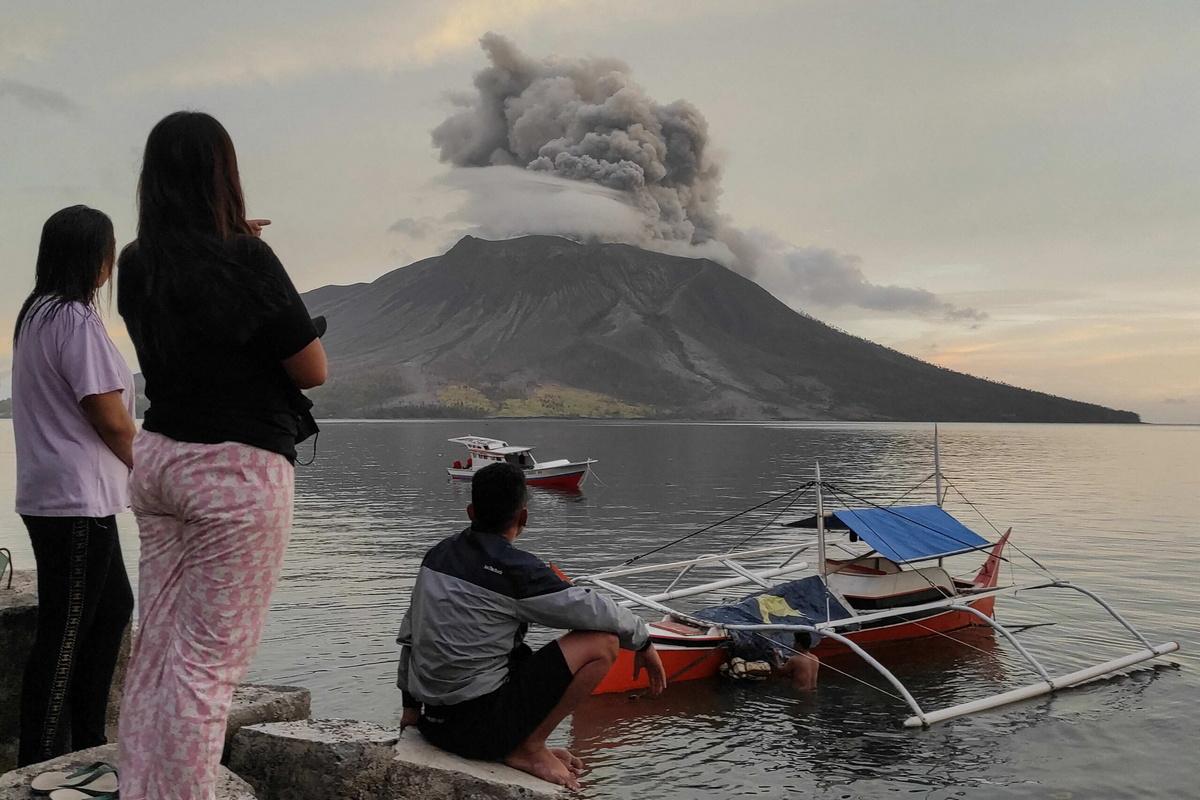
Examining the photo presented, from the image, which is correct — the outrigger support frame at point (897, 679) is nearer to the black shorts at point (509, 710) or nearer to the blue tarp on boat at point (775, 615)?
the blue tarp on boat at point (775, 615)

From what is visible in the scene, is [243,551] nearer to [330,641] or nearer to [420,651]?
[420,651]

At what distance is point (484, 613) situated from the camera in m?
5.23

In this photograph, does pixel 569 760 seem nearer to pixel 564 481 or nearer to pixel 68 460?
pixel 68 460

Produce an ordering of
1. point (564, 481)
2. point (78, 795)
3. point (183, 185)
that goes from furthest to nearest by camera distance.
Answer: point (564, 481) → point (78, 795) → point (183, 185)

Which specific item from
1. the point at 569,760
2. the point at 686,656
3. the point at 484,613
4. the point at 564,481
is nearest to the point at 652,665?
the point at 569,760

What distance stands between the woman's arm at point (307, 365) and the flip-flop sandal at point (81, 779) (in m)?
1.96

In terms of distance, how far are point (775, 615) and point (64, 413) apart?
1042cm

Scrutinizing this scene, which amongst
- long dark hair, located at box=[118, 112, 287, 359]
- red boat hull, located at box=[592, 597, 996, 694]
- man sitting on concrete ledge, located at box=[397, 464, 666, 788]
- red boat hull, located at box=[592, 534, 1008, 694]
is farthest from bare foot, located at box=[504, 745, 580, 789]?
red boat hull, located at box=[592, 534, 1008, 694]

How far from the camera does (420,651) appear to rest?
534 cm

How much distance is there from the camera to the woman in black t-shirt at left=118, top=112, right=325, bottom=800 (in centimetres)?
309

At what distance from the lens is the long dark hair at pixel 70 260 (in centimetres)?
436

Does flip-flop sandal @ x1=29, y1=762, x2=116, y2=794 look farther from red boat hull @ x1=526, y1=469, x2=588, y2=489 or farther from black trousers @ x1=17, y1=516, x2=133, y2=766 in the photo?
red boat hull @ x1=526, y1=469, x2=588, y2=489

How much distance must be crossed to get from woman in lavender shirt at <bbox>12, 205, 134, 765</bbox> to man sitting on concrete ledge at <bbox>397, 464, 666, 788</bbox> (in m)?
1.65

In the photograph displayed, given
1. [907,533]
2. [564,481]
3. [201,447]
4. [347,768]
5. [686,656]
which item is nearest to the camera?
[201,447]
